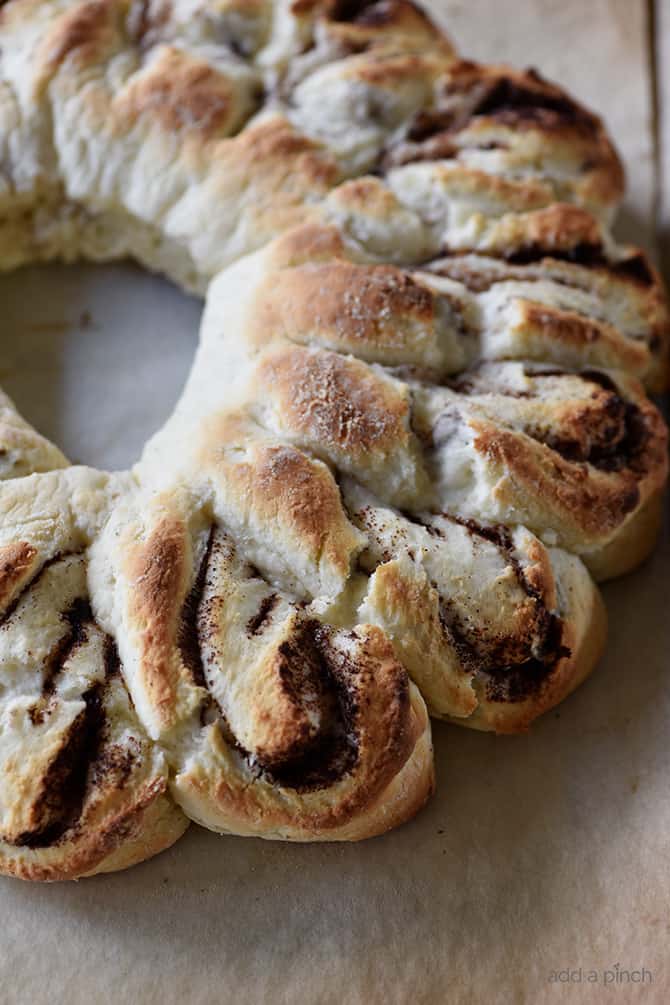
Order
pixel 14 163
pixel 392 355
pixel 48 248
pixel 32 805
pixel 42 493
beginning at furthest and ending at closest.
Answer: pixel 48 248 < pixel 14 163 < pixel 392 355 < pixel 42 493 < pixel 32 805

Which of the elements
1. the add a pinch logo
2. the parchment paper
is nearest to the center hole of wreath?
the parchment paper

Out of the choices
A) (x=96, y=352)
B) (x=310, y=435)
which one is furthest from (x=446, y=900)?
(x=96, y=352)

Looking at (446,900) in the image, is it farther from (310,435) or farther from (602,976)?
(310,435)

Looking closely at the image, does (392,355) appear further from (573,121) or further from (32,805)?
(32,805)

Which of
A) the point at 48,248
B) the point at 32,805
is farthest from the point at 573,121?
the point at 32,805

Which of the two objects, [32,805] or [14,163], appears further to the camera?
[14,163]

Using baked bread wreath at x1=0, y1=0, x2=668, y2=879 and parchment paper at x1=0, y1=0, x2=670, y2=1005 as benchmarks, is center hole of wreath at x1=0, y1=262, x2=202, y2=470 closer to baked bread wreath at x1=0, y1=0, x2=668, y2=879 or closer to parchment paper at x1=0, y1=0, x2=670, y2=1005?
baked bread wreath at x1=0, y1=0, x2=668, y2=879
